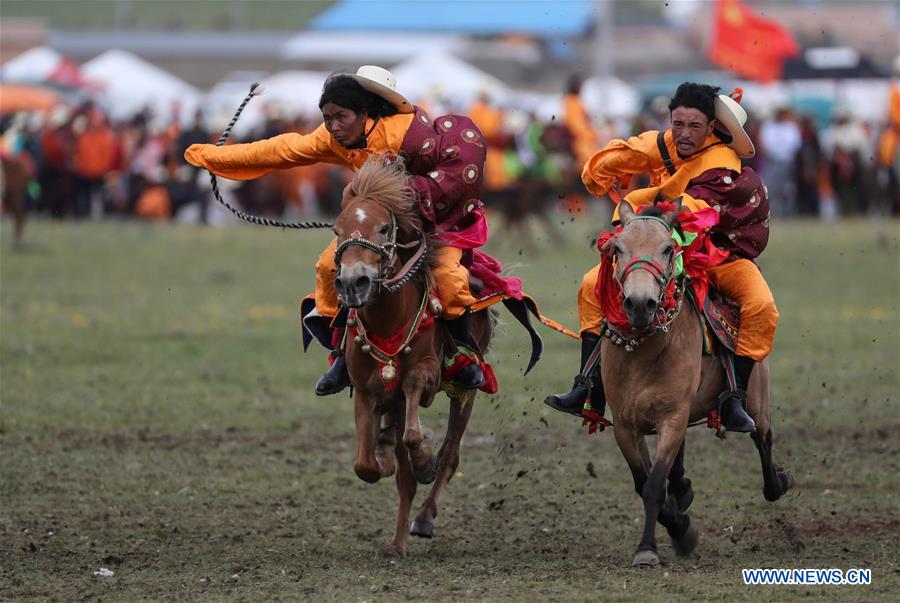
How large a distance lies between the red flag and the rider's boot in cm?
1661

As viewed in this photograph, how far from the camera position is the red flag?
2414 cm

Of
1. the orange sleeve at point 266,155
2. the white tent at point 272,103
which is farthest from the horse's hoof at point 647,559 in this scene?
the white tent at point 272,103

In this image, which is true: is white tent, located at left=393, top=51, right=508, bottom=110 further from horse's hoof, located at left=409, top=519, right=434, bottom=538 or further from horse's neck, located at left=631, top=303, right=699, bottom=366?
horse's neck, located at left=631, top=303, right=699, bottom=366

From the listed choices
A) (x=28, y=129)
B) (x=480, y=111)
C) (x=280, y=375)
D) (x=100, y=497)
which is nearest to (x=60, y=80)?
(x=28, y=129)

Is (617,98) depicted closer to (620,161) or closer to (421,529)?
(620,161)

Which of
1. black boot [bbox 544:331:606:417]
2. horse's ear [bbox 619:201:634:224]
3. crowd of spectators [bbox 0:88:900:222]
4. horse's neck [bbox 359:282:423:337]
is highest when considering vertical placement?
horse's ear [bbox 619:201:634:224]

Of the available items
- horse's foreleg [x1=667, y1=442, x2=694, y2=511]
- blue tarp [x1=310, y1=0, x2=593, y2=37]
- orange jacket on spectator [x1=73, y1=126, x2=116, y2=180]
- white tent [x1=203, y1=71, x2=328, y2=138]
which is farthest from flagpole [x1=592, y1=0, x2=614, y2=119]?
horse's foreleg [x1=667, y1=442, x2=694, y2=511]

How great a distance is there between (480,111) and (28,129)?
8.78 metres

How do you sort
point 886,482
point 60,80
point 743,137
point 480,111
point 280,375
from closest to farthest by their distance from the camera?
point 743,137 < point 886,482 < point 280,375 < point 480,111 < point 60,80

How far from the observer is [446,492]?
31.3ft

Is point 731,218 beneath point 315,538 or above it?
above

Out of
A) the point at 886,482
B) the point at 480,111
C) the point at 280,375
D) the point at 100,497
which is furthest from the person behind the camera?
the point at 480,111

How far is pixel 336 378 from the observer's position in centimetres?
795

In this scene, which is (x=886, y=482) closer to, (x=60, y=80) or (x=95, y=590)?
(x=95, y=590)
